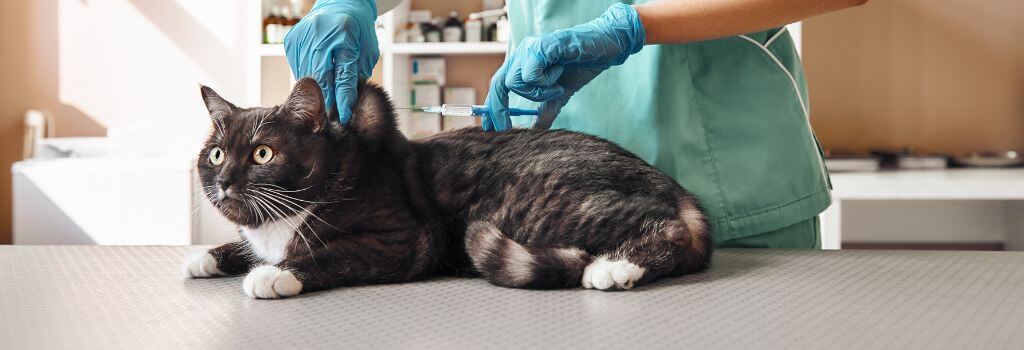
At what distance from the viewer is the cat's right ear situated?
99 cm

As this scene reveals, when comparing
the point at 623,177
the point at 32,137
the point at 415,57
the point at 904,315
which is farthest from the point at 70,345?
the point at 32,137

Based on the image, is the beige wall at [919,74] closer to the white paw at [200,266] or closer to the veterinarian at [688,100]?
→ the veterinarian at [688,100]

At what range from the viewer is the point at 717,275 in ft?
3.22

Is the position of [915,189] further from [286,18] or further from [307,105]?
[286,18]

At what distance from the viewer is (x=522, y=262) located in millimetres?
914

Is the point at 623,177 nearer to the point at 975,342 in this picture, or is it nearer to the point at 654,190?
the point at 654,190

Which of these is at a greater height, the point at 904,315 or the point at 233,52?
the point at 233,52

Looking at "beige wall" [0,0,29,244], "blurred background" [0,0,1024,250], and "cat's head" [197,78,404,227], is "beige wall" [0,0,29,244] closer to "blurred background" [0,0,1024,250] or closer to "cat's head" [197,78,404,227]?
"blurred background" [0,0,1024,250]

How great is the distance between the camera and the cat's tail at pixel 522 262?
2.96ft

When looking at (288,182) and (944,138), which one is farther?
(944,138)

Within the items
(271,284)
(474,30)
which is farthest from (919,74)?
(271,284)

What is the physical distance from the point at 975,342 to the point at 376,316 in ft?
1.69

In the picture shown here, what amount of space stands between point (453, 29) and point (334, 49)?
7.77 feet

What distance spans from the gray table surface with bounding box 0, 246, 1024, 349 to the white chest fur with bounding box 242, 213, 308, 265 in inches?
2.0
